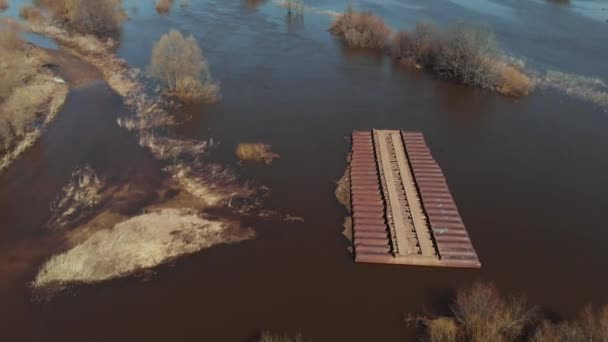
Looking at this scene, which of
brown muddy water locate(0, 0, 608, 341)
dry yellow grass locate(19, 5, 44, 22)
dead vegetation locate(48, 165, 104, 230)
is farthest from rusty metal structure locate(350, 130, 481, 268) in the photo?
dry yellow grass locate(19, 5, 44, 22)

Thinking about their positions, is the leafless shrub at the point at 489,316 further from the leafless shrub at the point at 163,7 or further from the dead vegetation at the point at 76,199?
the leafless shrub at the point at 163,7

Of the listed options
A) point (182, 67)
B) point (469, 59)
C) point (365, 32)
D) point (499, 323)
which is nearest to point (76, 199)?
point (182, 67)

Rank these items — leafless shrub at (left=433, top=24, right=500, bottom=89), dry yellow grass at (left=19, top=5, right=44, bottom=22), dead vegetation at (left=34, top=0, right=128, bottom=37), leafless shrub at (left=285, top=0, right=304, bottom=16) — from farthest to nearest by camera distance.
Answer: leafless shrub at (left=285, top=0, right=304, bottom=16) < dry yellow grass at (left=19, top=5, right=44, bottom=22) < dead vegetation at (left=34, top=0, right=128, bottom=37) < leafless shrub at (left=433, top=24, right=500, bottom=89)

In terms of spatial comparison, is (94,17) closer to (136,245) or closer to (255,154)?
(255,154)

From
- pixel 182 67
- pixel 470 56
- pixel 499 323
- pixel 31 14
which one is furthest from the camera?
Answer: pixel 31 14

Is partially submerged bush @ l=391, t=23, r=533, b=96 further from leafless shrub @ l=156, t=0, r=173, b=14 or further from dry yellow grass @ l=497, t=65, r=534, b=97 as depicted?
leafless shrub @ l=156, t=0, r=173, b=14

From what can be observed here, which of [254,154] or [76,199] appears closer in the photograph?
[76,199]

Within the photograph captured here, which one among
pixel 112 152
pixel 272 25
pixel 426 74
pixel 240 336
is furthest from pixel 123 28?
pixel 240 336

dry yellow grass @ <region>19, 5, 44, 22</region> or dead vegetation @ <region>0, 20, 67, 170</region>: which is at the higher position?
dry yellow grass @ <region>19, 5, 44, 22</region>
